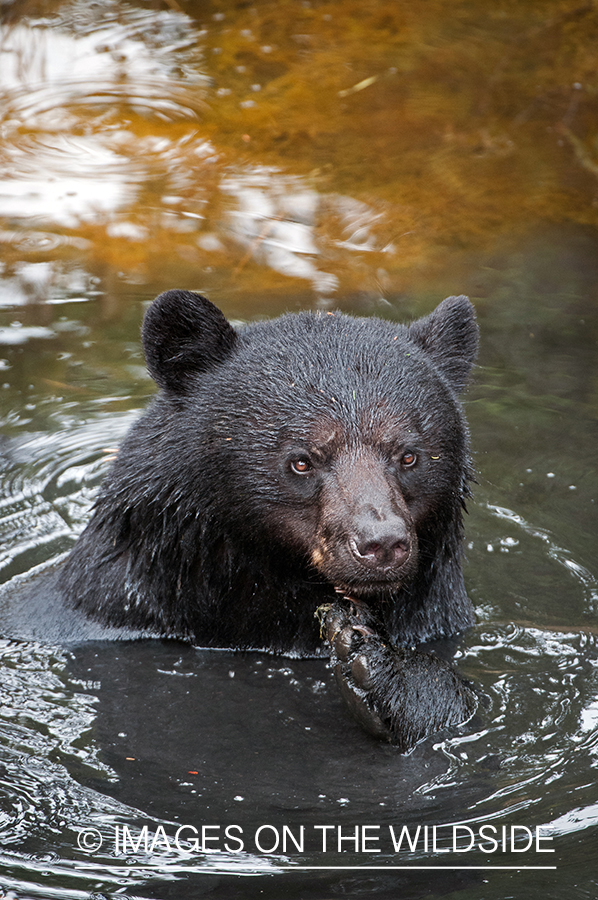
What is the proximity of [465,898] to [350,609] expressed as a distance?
4.15 feet

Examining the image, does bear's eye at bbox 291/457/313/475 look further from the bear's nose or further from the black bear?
the bear's nose

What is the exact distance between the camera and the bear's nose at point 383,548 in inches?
151

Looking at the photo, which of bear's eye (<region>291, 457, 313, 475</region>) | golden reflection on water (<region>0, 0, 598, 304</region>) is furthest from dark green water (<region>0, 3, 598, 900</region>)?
bear's eye (<region>291, 457, 313, 475</region>)

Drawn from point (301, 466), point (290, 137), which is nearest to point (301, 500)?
point (301, 466)

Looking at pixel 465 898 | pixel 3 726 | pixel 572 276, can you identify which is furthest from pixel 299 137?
pixel 465 898

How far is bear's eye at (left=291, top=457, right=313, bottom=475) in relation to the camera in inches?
169

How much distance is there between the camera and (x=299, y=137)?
11336 millimetres

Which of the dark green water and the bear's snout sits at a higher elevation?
the bear's snout

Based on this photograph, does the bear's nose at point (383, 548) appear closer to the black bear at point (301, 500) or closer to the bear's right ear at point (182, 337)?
the black bear at point (301, 500)

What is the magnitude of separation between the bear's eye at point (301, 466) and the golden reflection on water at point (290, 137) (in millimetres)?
4222

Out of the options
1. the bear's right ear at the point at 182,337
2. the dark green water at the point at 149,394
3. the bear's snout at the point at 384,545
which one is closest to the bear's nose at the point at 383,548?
the bear's snout at the point at 384,545

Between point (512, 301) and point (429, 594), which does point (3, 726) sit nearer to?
point (429, 594)

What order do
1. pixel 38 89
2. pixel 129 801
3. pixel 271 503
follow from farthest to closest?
1. pixel 38 89
2. pixel 271 503
3. pixel 129 801

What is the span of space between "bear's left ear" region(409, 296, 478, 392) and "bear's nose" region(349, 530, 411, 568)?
3.74ft
